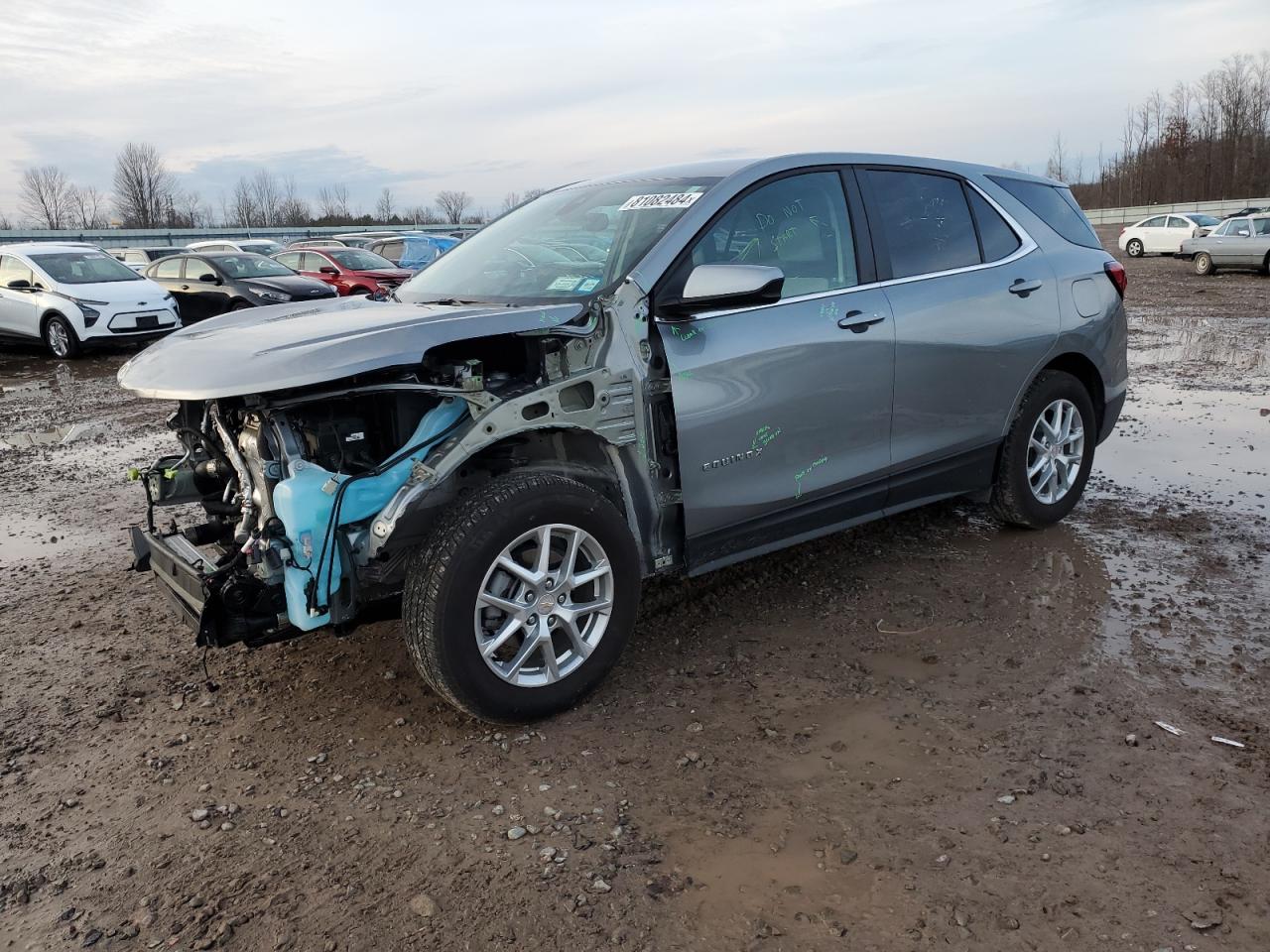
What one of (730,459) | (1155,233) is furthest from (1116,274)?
(1155,233)

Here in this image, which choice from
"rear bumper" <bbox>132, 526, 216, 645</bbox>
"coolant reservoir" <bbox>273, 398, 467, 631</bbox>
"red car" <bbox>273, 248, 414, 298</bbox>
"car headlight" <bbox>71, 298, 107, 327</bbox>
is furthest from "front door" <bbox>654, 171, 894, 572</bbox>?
"red car" <bbox>273, 248, 414, 298</bbox>

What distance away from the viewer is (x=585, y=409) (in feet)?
10.6

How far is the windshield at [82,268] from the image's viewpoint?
13.6 metres

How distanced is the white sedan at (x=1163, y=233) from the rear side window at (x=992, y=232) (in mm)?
A: 28505

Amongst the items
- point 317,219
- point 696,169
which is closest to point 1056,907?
point 696,169

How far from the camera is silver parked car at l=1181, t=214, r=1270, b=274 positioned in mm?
22500

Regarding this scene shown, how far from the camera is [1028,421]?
4.68 m

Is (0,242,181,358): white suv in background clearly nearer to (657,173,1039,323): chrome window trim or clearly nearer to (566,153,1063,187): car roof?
(566,153,1063,187): car roof

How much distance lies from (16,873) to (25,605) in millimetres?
2211

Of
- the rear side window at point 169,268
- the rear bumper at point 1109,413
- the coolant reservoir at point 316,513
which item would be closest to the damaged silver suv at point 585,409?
the coolant reservoir at point 316,513

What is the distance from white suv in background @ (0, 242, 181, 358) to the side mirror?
12.5m

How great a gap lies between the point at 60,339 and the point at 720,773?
1396cm

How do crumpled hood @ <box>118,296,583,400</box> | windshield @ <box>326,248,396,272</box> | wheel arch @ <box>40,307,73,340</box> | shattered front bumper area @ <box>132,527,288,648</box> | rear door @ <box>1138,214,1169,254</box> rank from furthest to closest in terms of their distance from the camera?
rear door @ <box>1138,214,1169,254</box> < windshield @ <box>326,248,396,272</box> < wheel arch @ <box>40,307,73,340</box> < shattered front bumper area @ <box>132,527,288,648</box> < crumpled hood @ <box>118,296,583,400</box>

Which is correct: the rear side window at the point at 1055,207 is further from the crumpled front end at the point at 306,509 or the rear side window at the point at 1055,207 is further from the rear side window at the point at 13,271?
the rear side window at the point at 13,271
